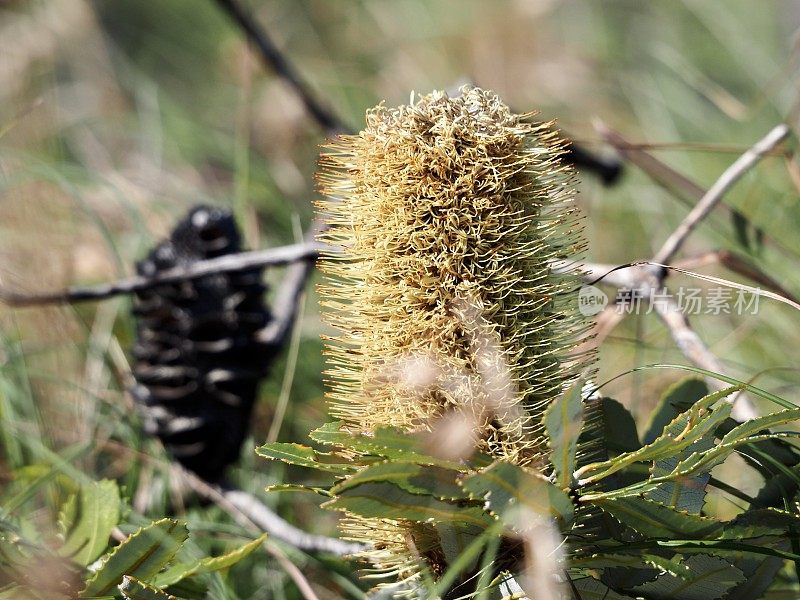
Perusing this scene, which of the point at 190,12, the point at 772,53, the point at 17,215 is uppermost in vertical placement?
the point at 190,12

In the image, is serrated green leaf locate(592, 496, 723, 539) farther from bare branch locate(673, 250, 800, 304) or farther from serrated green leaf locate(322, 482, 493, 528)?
bare branch locate(673, 250, 800, 304)

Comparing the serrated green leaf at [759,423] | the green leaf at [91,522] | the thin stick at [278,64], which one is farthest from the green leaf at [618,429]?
the thin stick at [278,64]

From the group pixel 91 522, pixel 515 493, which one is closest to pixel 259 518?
pixel 91 522

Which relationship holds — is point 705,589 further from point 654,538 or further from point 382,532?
point 382,532

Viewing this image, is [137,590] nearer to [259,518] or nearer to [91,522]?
[91,522]

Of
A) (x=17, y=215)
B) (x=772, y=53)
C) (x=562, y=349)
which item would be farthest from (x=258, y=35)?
(x=772, y=53)

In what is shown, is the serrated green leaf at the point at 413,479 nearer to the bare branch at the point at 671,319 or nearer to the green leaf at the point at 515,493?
the green leaf at the point at 515,493
